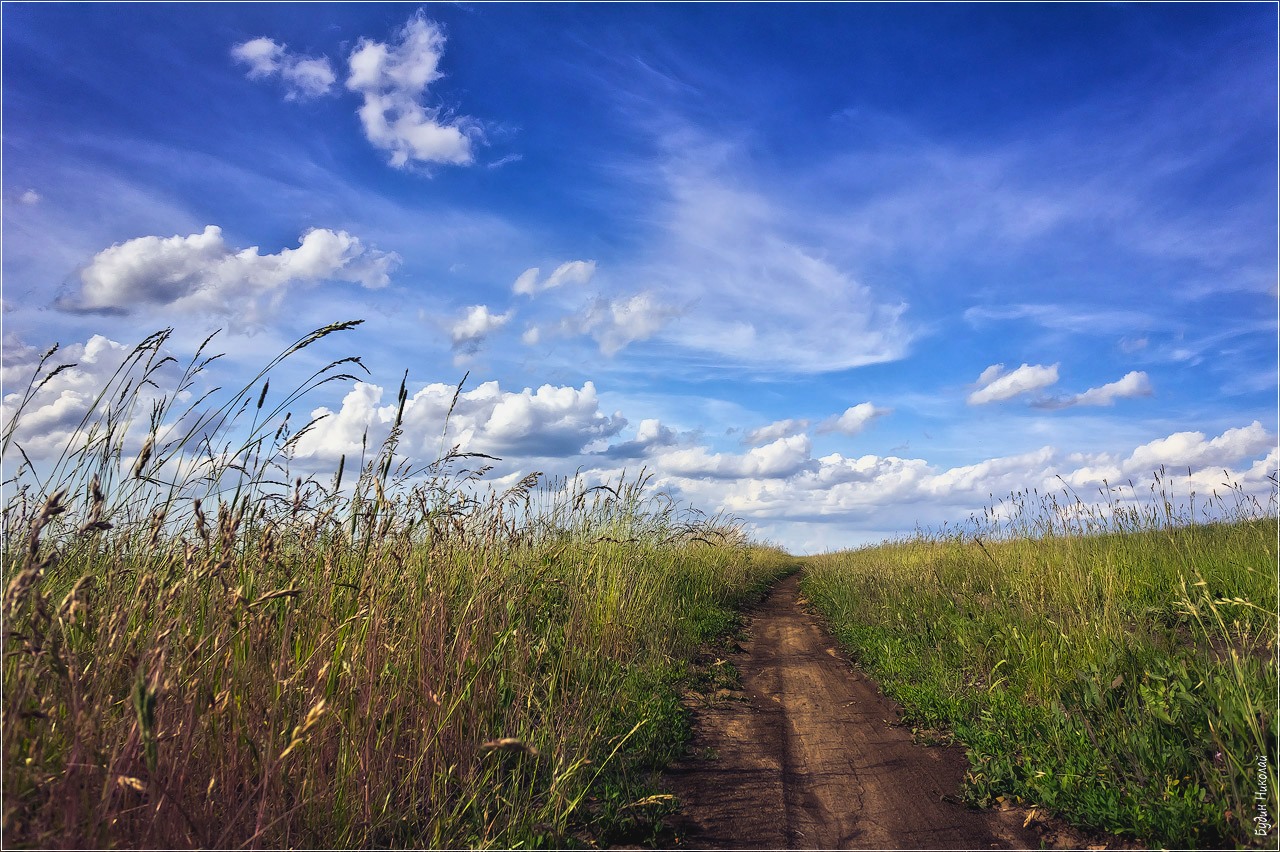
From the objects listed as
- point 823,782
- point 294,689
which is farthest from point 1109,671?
point 294,689

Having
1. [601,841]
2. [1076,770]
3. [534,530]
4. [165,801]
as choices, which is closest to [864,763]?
[1076,770]

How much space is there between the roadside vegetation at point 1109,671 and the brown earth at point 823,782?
0.72ft

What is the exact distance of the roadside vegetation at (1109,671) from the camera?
4016mm

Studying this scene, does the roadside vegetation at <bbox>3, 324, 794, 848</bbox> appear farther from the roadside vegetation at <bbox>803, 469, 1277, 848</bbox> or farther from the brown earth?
the roadside vegetation at <bbox>803, 469, 1277, 848</bbox>

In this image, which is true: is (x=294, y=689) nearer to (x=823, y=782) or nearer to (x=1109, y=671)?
(x=823, y=782)

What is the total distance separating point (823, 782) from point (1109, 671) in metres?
2.45

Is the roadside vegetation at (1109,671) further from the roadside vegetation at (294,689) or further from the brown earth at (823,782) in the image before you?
the roadside vegetation at (294,689)

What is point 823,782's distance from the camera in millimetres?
4926

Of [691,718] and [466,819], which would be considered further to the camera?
[691,718]

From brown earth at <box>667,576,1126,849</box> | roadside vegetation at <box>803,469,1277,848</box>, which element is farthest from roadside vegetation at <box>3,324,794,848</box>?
roadside vegetation at <box>803,469,1277,848</box>

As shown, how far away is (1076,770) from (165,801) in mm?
5026

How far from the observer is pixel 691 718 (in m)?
6.21

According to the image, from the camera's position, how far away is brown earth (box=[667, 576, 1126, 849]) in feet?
13.6

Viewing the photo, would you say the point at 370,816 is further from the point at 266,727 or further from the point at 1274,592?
the point at 1274,592
